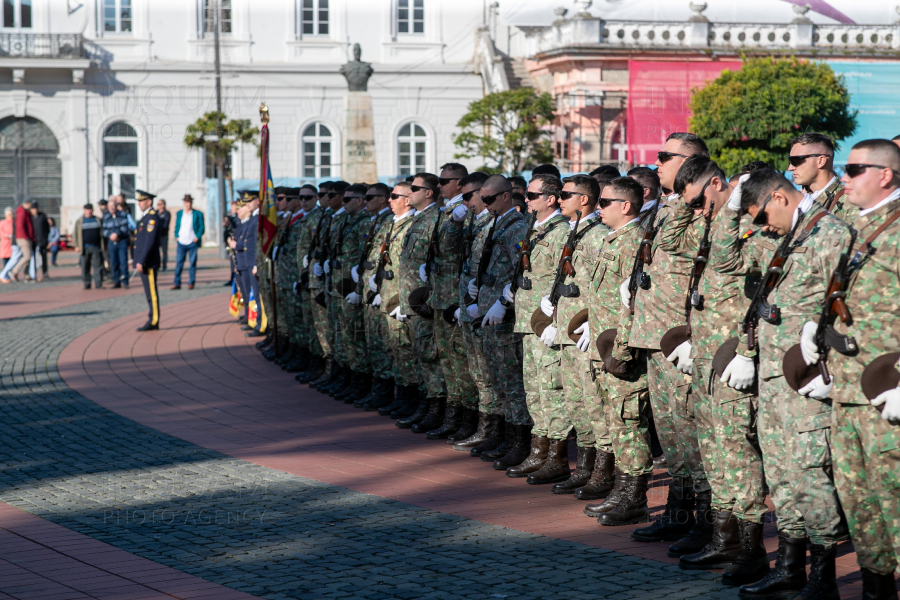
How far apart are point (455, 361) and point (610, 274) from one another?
8.74ft

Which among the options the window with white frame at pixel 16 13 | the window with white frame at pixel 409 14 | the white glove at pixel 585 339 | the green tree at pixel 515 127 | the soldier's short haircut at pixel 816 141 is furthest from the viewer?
the window with white frame at pixel 409 14

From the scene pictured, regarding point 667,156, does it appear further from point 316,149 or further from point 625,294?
point 316,149

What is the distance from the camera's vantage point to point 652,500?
684 centimetres

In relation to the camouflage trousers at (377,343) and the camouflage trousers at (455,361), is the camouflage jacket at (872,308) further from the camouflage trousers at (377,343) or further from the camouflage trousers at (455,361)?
the camouflage trousers at (377,343)

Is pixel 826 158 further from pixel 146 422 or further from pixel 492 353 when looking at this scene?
pixel 146 422

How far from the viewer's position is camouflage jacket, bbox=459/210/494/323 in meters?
7.99

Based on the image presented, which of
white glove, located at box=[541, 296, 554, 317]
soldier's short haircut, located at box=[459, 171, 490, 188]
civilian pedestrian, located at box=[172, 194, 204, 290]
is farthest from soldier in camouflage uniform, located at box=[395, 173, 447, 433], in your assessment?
civilian pedestrian, located at box=[172, 194, 204, 290]

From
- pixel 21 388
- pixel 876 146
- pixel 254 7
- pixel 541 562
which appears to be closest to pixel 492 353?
pixel 541 562

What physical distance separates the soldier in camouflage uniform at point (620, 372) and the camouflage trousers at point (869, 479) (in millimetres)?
1760

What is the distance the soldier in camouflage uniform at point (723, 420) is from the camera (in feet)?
16.9

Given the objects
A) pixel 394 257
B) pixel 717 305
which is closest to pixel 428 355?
pixel 394 257

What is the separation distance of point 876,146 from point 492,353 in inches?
151

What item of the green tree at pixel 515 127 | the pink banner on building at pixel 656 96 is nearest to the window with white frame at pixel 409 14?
the green tree at pixel 515 127

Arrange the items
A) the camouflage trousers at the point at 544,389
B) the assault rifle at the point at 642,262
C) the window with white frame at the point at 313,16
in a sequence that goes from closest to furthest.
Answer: the assault rifle at the point at 642,262 → the camouflage trousers at the point at 544,389 → the window with white frame at the point at 313,16
